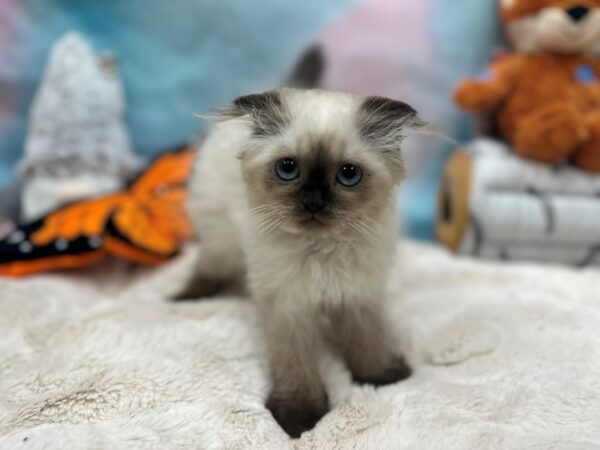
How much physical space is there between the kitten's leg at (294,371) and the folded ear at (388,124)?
0.42m

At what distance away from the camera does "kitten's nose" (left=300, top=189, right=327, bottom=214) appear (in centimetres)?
99

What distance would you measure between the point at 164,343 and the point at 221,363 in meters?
0.15

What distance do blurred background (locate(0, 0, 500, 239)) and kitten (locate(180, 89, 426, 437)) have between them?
1.04m

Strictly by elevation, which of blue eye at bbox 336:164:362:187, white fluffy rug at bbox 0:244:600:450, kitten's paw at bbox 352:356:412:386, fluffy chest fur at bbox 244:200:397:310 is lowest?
kitten's paw at bbox 352:356:412:386

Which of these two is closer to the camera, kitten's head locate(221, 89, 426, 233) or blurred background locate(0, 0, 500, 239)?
kitten's head locate(221, 89, 426, 233)

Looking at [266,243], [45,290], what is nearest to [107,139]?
[45,290]

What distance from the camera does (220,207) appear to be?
1.48 m

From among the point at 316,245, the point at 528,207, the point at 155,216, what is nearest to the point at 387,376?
the point at 316,245

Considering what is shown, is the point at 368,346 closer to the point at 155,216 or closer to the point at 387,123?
the point at 387,123

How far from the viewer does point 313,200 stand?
0.99 metres

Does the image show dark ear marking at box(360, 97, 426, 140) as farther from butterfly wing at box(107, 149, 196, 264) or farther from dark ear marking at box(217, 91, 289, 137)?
butterfly wing at box(107, 149, 196, 264)

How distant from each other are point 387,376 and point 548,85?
4.28 feet

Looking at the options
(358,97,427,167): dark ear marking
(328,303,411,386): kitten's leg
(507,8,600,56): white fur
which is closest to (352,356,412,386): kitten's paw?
(328,303,411,386): kitten's leg

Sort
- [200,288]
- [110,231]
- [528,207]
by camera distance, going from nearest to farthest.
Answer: [200,288] → [110,231] → [528,207]
